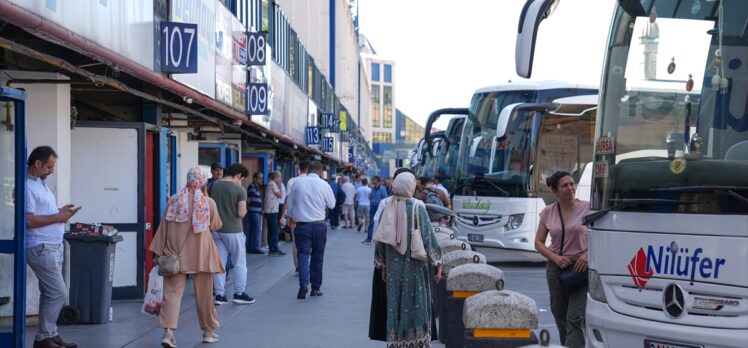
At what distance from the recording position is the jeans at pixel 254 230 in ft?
71.3

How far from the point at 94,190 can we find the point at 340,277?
18.0 ft

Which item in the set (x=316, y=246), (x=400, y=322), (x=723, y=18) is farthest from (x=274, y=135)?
(x=723, y=18)

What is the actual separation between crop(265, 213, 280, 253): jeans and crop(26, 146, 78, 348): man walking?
13.1m

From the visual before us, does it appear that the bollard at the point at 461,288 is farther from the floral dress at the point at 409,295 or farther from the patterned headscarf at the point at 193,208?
the patterned headscarf at the point at 193,208

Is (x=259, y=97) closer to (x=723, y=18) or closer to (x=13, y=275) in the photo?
(x=13, y=275)

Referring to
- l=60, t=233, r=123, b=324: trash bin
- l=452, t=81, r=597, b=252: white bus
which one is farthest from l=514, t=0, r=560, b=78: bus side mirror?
l=452, t=81, r=597, b=252: white bus

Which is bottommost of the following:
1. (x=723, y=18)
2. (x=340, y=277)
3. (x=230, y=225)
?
(x=340, y=277)

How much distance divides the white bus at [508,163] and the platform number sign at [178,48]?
6801mm

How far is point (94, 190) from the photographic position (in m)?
13.2

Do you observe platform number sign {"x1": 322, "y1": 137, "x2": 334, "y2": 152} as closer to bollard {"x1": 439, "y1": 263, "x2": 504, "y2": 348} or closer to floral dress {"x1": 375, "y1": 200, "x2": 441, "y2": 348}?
bollard {"x1": 439, "y1": 263, "x2": 504, "y2": 348}

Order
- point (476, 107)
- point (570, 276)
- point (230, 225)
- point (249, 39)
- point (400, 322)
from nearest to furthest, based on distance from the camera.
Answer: point (570, 276) → point (400, 322) → point (230, 225) → point (249, 39) → point (476, 107)

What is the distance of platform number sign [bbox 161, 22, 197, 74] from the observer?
12516 millimetres

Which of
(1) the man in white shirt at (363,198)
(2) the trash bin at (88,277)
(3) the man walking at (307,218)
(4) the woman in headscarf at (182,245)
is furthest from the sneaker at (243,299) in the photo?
(1) the man in white shirt at (363,198)

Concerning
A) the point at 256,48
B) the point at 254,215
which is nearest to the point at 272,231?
the point at 254,215
